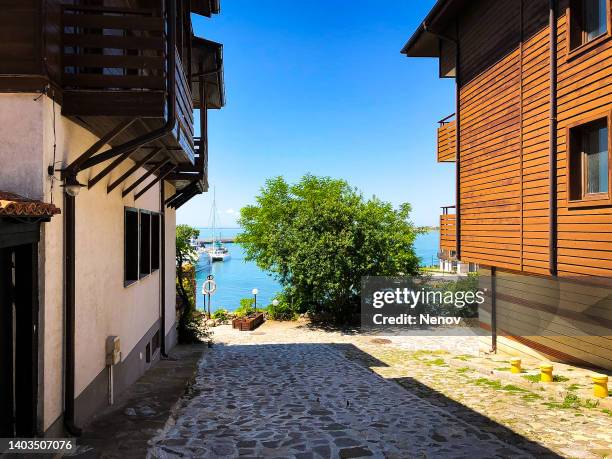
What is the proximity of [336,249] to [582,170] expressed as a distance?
566 inches

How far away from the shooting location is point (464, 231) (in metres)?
14.5

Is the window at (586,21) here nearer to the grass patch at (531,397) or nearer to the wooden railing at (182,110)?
the grass patch at (531,397)

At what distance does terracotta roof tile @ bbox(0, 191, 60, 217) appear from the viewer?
3891 mm

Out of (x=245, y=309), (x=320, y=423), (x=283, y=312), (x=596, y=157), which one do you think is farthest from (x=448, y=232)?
(x=245, y=309)

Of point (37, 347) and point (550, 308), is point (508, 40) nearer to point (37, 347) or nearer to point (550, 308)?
point (550, 308)

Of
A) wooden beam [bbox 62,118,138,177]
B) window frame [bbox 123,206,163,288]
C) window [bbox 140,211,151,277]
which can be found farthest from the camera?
window [bbox 140,211,151,277]

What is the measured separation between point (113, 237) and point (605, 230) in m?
8.92

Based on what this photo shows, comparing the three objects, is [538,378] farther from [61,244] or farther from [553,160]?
[61,244]

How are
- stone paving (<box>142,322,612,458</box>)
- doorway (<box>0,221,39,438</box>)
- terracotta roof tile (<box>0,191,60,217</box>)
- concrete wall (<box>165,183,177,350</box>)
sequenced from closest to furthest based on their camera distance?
1. terracotta roof tile (<box>0,191,60,217</box>)
2. doorway (<box>0,221,39,438</box>)
3. stone paving (<box>142,322,612,458</box>)
4. concrete wall (<box>165,183,177,350</box>)

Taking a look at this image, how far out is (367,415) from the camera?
25.8 ft

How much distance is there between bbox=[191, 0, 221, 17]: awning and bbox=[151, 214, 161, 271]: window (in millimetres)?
5734

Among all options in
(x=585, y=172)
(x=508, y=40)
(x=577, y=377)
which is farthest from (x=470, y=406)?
(x=508, y=40)

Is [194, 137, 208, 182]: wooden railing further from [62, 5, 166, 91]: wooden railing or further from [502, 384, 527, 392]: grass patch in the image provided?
[502, 384, 527, 392]: grass patch

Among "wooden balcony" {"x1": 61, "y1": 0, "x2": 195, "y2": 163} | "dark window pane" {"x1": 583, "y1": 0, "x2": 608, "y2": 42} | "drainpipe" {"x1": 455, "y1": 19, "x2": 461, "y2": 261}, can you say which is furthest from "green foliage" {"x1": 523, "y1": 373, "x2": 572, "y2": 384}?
"wooden balcony" {"x1": 61, "y1": 0, "x2": 195, "y2": 163}
